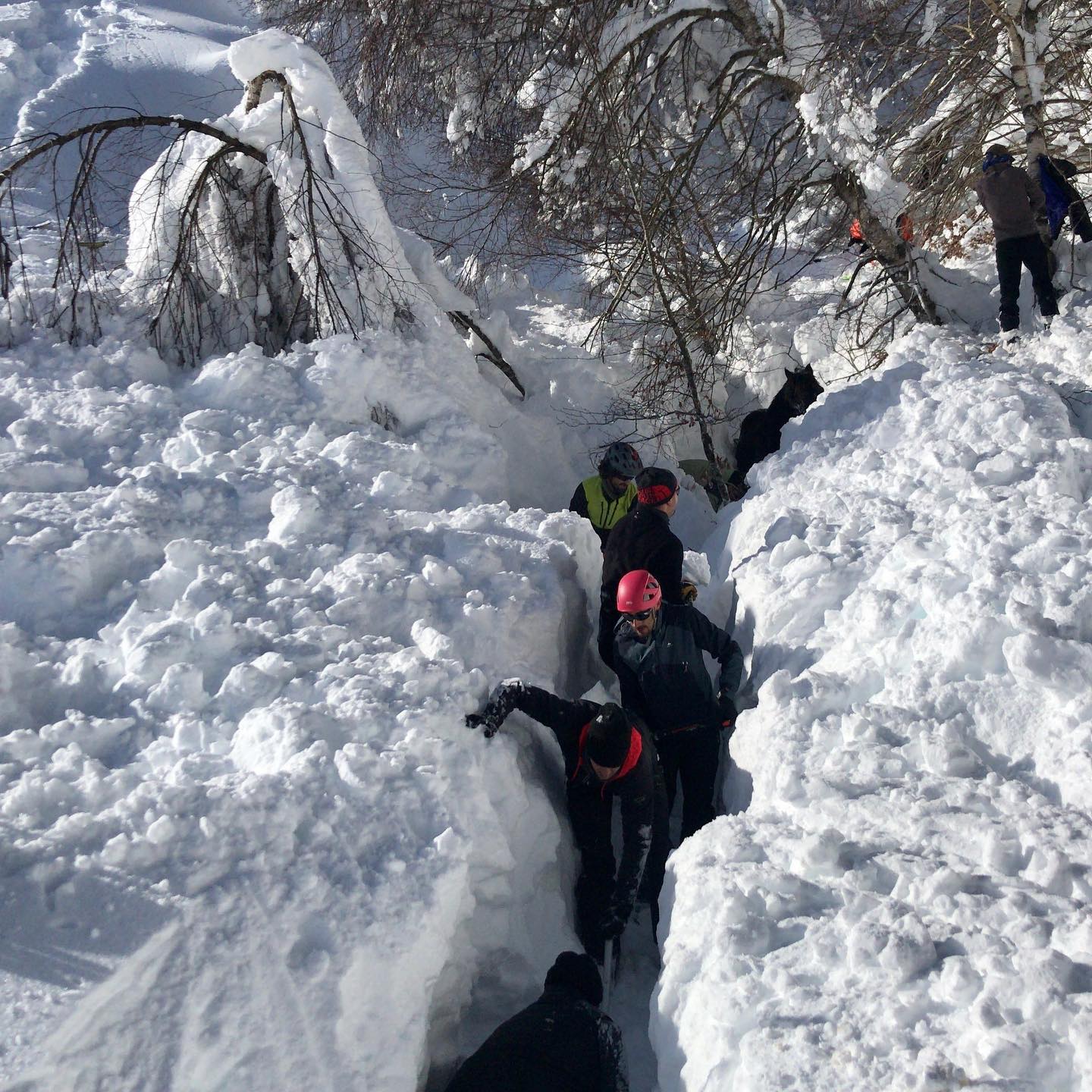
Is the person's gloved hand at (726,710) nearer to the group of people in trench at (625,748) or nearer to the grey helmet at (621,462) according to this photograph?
the group of people in trench at (625,748)

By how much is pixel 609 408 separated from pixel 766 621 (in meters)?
4.11

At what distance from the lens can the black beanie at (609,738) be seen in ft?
14.0

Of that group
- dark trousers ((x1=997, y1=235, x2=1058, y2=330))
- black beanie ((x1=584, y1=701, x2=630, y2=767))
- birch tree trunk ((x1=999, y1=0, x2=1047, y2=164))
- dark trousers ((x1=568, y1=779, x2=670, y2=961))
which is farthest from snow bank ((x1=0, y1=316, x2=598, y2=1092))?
birch tree trunk ((x1=999, y1=0, x2=1047, y2=164))

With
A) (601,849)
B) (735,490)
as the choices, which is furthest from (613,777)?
(735,490)

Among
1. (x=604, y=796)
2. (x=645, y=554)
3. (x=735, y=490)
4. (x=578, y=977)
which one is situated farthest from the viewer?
(x=735, y=490)

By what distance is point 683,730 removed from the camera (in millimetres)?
4836

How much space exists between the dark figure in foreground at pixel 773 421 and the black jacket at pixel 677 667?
2974 mm

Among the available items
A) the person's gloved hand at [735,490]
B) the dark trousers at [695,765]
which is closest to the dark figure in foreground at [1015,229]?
the person's gloved hand at [735,490]

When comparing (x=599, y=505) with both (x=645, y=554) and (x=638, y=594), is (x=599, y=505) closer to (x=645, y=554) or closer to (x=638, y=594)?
(x=645, y=554)

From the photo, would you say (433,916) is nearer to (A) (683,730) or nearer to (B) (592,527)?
(A) (683,730)

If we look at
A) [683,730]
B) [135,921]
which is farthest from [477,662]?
[135,921]

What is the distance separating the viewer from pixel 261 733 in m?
4.08

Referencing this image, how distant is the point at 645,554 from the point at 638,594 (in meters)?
0.63

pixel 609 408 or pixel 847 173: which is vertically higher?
pixel 847 173
